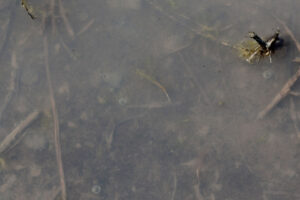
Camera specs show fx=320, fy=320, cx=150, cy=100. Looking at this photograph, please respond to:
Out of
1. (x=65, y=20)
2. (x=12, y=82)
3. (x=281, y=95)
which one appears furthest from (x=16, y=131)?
(x=281, y=95)

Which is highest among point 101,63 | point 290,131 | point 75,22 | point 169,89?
point 75,22

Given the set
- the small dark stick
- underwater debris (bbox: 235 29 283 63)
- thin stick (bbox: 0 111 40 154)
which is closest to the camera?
the small dark stick

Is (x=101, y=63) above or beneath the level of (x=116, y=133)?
above

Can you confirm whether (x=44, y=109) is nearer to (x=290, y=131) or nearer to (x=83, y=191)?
(x=83, y=191)

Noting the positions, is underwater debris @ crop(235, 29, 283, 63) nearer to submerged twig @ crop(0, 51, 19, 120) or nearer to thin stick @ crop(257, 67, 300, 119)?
thin stick @ crop(257, 67, 300, 119)

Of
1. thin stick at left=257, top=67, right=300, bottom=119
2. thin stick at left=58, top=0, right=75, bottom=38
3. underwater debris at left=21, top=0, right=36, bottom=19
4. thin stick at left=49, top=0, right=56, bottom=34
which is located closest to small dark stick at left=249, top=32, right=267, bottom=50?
thin stick at left=257, top=67, right=300, bottom=119

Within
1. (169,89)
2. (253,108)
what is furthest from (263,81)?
(169,89)
